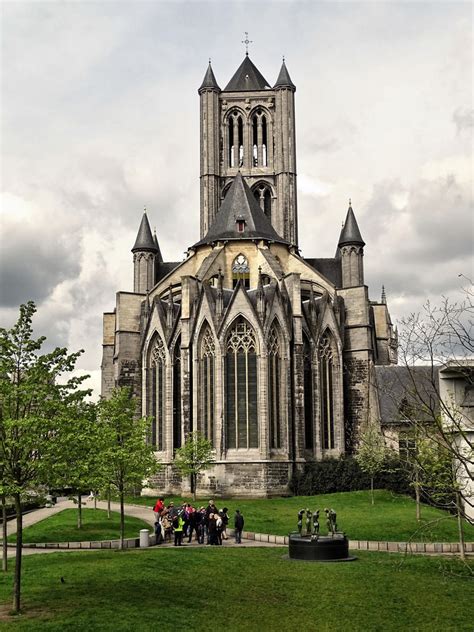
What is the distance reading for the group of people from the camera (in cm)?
2992

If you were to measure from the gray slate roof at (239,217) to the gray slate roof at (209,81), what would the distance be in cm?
2205

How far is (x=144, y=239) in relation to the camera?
67.0m

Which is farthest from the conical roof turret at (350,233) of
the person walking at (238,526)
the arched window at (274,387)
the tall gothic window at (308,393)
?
the person walking at (238,526)

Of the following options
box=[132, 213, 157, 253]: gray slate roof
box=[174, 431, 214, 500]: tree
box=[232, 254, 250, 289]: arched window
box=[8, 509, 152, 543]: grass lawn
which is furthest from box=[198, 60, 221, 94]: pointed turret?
box=[8, 509, 152, 543]: grass lawn

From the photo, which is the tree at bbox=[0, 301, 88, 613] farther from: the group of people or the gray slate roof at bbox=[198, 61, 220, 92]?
the gray slate roof at bbox=[198, 61, 220, 92]

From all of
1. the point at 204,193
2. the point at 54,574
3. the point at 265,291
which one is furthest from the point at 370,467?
the point at 204,193

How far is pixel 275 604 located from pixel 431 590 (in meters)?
4.51

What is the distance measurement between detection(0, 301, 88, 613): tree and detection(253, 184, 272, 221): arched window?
196ft

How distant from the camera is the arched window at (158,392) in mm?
52531

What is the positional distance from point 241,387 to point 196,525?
58.7 feet

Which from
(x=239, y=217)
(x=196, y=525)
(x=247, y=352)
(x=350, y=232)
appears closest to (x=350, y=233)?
(x=350, y=232)

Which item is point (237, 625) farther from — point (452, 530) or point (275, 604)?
point (452, 530)

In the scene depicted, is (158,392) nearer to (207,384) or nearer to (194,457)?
(207,384)

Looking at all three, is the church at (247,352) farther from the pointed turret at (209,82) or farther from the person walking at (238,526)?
the pointed turret at (209,82)
